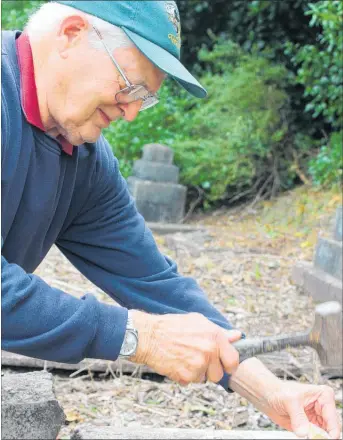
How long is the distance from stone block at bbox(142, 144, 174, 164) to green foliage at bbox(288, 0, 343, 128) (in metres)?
1.88

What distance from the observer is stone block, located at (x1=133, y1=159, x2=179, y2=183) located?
8086mm

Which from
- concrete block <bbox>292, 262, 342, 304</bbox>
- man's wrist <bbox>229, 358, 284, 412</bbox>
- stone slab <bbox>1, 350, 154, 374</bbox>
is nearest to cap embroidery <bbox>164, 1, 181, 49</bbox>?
man's wrist <bbox>229, 358, 284, 412</bbox>

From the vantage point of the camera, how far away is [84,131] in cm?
213

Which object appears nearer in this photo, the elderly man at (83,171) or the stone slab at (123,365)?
the elderly man at (83,171)

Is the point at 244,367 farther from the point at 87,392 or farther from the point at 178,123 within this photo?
the point at 178,123

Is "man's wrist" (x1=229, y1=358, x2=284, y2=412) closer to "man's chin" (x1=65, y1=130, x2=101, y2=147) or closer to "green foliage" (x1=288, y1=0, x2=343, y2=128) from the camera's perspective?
"man's chin" (x1=65, y1=130, x2=101, y2=147)

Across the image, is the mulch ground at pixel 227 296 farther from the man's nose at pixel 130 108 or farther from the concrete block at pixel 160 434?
the man's nose at pixel 130 108

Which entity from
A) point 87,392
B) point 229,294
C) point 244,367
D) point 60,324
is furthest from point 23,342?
point 229,294

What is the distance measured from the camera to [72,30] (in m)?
1.96

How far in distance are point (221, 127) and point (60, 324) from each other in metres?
7.13

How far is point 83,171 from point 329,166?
591 centimetres

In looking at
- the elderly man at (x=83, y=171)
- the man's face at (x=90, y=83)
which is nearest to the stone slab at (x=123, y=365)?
the elderly man at (x=83, y=171)

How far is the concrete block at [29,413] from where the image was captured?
248 cm

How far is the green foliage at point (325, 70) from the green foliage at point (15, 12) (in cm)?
351
